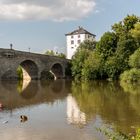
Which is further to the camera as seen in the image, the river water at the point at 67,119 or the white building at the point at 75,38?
the white building at the point at 75,38

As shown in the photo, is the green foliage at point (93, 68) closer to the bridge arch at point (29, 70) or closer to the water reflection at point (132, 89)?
the bridge arch at point (29, 70)

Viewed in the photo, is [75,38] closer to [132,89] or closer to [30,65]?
[30,65]

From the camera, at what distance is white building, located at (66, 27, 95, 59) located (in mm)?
108444

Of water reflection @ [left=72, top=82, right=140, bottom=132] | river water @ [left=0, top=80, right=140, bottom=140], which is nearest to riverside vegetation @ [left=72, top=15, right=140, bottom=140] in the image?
water reflection @ [left=72, top=82, right=140, bottom=132]

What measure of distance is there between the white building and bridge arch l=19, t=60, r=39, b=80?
114 ft

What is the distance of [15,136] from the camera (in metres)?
17.4

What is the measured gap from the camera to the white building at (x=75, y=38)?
108444 millimetres

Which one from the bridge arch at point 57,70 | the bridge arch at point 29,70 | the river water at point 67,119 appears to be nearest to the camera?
the river water at point 67,119

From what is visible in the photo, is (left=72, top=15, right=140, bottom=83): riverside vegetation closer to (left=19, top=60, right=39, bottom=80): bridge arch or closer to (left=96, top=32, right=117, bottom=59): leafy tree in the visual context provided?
(left=96, top=32, right=117, bottom=59): leafy tree

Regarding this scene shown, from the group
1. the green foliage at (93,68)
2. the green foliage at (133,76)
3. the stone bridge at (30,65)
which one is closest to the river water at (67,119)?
the green foliage at (133,76)

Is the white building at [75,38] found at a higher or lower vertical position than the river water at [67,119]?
higher

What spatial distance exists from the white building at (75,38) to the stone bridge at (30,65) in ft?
90.4

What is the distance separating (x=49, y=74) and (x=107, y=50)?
15799mm

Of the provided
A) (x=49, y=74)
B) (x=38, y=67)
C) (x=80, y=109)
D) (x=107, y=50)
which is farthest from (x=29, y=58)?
(x=80, y=109)
